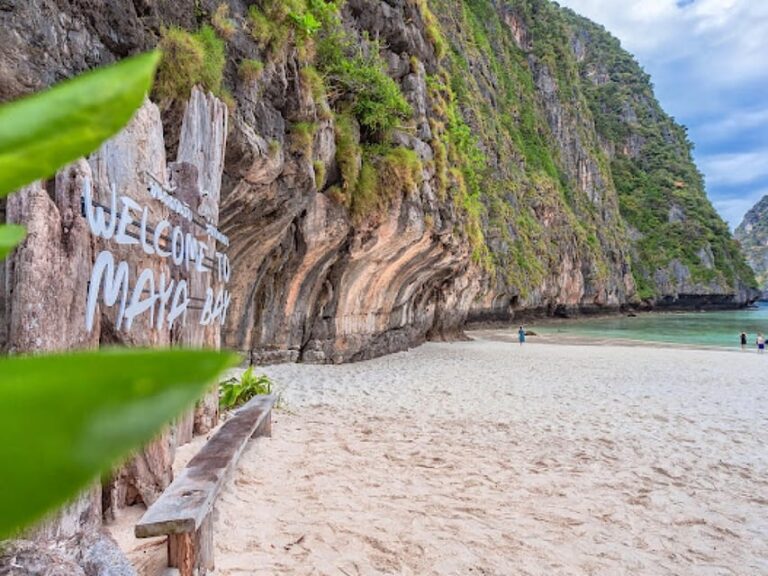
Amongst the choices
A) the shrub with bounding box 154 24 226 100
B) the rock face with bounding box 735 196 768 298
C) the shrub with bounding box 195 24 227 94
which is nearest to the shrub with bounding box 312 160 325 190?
the shrub with bounding box 195 24 227 94

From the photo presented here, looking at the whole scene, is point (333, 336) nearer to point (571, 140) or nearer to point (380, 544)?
point (380, 544)

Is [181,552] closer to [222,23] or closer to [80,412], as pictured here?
[80,412]

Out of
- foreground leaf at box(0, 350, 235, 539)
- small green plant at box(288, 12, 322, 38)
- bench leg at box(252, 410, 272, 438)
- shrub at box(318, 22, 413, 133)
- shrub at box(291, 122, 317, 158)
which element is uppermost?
shrub at box(318, 22, 413, 133)

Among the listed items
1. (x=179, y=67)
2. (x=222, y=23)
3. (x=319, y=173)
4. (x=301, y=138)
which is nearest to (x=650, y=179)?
(x=319, y=173)

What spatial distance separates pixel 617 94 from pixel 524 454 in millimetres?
67407

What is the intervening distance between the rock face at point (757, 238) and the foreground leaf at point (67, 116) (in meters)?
141

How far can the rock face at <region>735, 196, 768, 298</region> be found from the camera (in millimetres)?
125375

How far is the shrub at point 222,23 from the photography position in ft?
19.2

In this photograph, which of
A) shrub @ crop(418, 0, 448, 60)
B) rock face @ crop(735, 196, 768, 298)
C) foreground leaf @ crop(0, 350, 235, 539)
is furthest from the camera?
rock face @ crop(735, 196, 768, 298)

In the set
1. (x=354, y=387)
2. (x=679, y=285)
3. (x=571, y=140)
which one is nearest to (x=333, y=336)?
(x=354, y=387)

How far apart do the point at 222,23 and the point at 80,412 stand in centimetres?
675

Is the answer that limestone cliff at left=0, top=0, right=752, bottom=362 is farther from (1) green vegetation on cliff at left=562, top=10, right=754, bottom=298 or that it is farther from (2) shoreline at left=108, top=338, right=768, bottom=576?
(1) green vegetation on cliff at left=562, top=10, right=754, bottom=298

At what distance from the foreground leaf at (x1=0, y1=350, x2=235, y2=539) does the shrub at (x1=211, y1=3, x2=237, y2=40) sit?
21.9 feet

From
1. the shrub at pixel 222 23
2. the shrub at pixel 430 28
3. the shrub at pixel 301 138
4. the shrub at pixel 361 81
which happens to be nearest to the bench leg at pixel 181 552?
the shrub at pixel 222 23
